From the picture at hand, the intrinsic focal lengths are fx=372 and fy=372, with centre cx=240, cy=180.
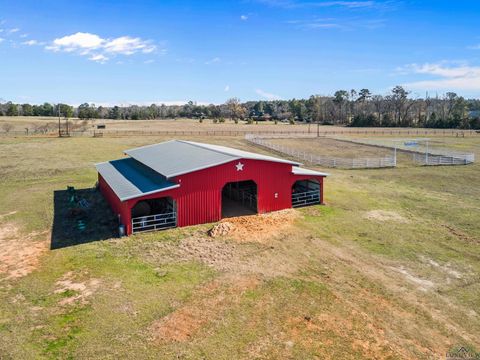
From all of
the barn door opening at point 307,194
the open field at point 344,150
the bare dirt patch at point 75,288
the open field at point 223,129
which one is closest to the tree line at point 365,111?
the open field at point 223,129

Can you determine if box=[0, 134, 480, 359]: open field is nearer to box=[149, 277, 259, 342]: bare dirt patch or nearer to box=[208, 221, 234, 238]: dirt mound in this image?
box=[149, 277, 259, 342]: bare dirt patch

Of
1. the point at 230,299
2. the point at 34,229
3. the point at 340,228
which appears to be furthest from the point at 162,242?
the point at 340,228

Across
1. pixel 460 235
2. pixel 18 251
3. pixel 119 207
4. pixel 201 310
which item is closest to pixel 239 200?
pixel 119 207

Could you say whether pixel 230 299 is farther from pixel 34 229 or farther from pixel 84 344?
pixel 34 229

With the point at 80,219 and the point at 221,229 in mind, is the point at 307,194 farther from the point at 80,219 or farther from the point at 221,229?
the point at 80,219

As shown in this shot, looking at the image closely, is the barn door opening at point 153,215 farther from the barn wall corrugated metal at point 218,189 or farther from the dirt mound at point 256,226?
the dirt mound at point 256,226

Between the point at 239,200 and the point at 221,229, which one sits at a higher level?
the point at 239,200
